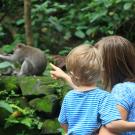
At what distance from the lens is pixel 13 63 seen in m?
8.28

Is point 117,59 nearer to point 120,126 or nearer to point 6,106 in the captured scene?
point 120,126

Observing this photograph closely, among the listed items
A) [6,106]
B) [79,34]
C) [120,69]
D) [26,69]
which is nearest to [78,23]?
[79,34]

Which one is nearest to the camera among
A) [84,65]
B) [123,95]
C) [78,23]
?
[84,65]

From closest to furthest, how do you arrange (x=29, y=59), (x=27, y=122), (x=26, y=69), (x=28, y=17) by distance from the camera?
1. (x=27, y=122)
2. (x=26, y=69)
3. (x=29, y=59)
4. (x=28, y=17)

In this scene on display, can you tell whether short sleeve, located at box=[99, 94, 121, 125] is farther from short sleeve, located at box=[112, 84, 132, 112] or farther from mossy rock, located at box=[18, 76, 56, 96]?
mossy rock, located at box=[18, 76, 56, 96]

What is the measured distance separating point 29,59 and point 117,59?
16.0 feet

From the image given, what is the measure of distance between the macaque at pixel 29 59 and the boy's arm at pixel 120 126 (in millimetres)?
4593

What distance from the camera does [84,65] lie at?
3.18 metres

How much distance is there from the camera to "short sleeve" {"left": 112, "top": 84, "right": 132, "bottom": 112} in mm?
3406

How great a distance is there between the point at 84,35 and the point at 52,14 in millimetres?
1755

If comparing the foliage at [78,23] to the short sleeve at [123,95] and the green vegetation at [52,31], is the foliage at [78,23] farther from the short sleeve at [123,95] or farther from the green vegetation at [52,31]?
the short sleeve at [123,95]

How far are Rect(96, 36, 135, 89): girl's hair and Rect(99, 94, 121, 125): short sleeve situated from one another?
32cm

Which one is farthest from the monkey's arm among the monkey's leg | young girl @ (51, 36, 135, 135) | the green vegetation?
young girl @ (51, 36, 135, 135)

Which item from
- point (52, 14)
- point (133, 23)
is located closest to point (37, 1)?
point (52, 14)
